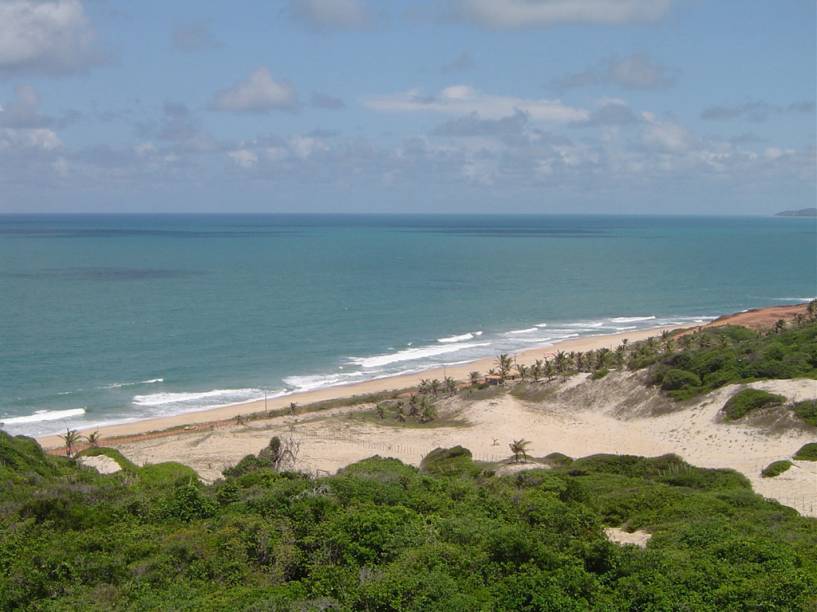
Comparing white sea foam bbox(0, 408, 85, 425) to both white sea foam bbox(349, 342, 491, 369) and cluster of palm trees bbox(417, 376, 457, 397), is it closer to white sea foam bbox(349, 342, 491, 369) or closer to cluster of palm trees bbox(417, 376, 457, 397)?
cluster of palm trees bbox(417, 376, 457, 397)

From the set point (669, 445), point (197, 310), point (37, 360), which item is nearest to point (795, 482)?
point (669, 445)

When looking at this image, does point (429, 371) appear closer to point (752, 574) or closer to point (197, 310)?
point (197, 310)

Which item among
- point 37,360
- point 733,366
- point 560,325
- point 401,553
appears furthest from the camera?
point 560,325


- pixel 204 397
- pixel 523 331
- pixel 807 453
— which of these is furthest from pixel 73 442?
pixel 523 331

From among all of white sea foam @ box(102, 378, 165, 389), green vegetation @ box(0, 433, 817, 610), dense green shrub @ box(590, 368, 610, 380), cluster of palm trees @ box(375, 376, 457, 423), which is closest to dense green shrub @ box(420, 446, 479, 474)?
green vegetation @ box(0, 433, 817, 610)

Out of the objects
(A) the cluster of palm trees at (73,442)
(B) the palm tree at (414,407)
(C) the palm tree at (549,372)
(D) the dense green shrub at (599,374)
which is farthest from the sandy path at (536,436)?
(C) the palm tree at (549,372)

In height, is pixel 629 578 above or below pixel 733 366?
above
